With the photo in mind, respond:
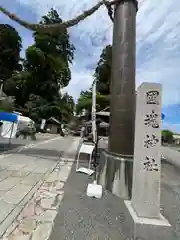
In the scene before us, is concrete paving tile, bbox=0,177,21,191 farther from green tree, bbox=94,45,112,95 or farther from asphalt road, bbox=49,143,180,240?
green tree, bbox=94,45,112,95

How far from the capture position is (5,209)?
138 inches

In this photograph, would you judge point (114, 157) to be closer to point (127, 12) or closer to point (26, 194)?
point (26, 194)

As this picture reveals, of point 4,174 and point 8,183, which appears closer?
point 8,183

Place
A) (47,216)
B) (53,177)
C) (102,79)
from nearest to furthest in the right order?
(47,216) → (53,177) → (102,79)

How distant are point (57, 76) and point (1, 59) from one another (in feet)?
34.8

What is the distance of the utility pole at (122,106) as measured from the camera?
475 centimetres

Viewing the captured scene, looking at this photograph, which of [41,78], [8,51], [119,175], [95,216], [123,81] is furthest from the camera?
[8,51]

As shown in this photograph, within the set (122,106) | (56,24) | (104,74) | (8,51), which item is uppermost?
(8,51)

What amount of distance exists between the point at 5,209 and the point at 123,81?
3.94 meters

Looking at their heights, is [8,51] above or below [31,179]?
above

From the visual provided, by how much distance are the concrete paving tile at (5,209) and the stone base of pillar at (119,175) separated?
86.0 inches

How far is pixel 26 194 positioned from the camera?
4340mm

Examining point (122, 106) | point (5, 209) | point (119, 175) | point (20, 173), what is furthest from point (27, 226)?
point (122, 106)

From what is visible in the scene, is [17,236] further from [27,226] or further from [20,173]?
[20,173]
